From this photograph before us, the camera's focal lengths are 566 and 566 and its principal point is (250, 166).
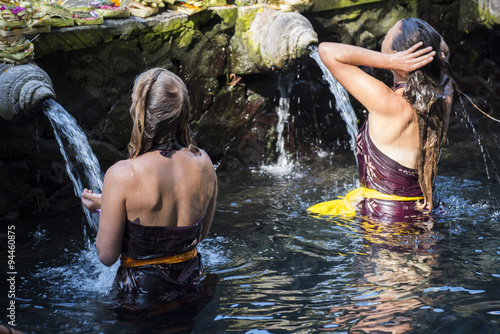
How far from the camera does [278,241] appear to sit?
391cm

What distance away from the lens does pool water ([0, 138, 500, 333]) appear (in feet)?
8.65

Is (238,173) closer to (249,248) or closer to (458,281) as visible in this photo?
(249,248)

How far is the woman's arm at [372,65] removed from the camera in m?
3.18

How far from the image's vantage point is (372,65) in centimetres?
333

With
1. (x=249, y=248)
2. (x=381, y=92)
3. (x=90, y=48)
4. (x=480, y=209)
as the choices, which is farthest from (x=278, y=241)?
(x=90, y=48)

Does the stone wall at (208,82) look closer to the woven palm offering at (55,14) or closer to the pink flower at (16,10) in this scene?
the woven palm offering at (55,14)

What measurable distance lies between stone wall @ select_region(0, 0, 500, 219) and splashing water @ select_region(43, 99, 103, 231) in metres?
0.14

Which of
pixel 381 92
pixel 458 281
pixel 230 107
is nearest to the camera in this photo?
pixel 458 281

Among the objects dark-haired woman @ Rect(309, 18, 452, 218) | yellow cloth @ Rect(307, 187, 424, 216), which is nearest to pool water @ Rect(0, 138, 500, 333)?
yellow cloth @ Rect(307, 187, 424, 216)

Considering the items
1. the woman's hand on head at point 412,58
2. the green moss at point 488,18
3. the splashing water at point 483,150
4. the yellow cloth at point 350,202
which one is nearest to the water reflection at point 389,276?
the yellow cloth at point 350,202

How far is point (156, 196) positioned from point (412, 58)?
65.5 inches

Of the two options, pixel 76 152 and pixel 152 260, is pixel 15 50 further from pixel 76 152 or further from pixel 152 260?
pixel 152 260

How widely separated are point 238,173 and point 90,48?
193cm

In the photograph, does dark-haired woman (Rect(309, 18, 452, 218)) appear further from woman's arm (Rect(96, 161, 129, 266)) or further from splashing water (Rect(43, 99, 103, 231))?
splashing water (Rect(43, 99, 103, 231))
